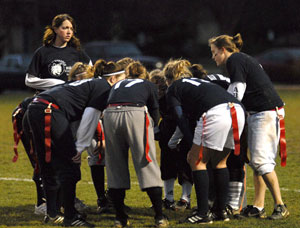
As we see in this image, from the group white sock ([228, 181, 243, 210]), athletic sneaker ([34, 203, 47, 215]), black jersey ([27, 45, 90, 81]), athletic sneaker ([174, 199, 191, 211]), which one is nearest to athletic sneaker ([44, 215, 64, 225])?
athletic sneaker ([34, 203, 47, 215])

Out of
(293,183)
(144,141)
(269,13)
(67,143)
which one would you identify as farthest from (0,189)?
(269,13)

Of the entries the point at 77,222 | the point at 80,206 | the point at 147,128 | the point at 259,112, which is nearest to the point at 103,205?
the point at 80,206

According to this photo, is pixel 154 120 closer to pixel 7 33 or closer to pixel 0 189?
pixel 0 189

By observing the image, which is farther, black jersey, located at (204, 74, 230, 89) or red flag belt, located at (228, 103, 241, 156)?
black jersey, located at (204, 74, 230, 89)

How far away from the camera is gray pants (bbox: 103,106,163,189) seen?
6.39 meters

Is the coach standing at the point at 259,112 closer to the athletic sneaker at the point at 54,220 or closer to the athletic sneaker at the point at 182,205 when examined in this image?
the athletic sneaker at the point at 182,205

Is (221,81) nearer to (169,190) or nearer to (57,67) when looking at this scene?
(169,190)

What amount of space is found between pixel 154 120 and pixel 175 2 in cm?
3604

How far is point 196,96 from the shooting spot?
6.61 meters

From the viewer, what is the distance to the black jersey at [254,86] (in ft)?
22.5

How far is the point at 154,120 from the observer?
22.0 feet

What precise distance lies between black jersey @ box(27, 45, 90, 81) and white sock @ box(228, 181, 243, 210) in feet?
7.10

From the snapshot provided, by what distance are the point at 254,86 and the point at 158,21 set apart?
37.3 meters

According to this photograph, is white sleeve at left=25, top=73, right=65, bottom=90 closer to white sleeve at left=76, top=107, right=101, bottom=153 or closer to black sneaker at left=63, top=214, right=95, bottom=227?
white sleeve at left=76, top=107, right=101, bottom=153
